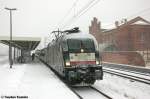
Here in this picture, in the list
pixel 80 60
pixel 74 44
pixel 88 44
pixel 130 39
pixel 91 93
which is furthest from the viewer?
pixel 130 39

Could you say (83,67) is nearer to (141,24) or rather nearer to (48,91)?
(48,91)

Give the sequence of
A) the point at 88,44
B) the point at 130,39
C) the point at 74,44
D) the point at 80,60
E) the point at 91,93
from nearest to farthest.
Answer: the point at 91,93 → the point at 80,60 → the point at 74,44 → the point at 88,44 → the point at 130,39

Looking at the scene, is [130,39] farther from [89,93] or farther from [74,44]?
[89,93]

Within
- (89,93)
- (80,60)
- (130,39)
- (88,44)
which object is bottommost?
(89,93)

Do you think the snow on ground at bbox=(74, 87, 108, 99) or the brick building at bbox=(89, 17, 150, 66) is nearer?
the snow on ground at bbox=(74, 87, 108, 99)

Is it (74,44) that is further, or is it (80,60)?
(74,44)

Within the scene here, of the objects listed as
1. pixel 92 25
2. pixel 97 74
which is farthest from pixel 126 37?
pixel 97 74

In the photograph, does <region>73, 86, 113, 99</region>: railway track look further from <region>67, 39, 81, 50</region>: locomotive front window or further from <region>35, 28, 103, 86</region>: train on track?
<region>67, 39, 81, 50</region>: locomotive front window

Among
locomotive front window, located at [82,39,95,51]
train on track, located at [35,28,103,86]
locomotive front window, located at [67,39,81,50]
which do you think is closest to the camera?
train on track, located at [35,28,103,86]

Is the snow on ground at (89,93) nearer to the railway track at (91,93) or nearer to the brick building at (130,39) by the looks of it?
the railway track at (91,93)

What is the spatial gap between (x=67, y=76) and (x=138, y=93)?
3725mm

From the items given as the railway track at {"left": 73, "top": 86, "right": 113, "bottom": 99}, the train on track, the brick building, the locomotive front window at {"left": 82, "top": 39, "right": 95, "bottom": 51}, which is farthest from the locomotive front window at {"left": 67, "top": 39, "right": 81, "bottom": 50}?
the brick building

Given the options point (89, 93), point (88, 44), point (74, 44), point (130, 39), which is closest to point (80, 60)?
point (74, 44)

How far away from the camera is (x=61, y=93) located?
12.0 metres
